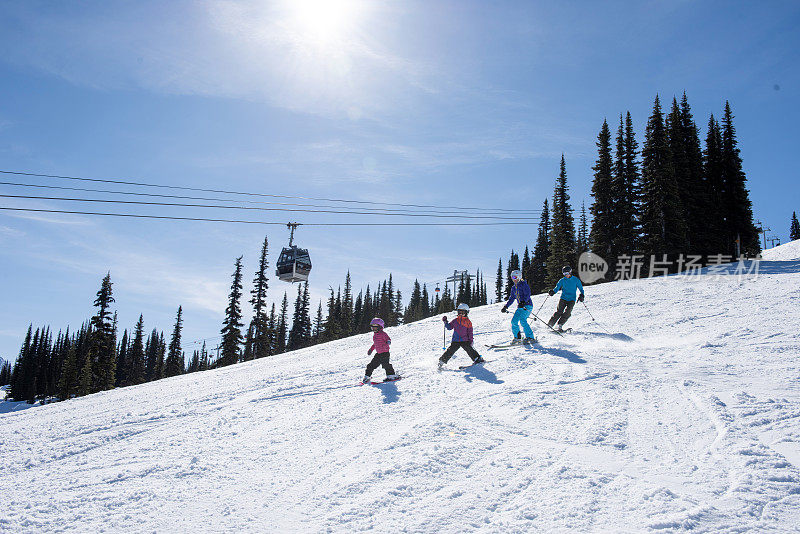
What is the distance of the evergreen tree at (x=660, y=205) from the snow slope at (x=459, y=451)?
1068 inches

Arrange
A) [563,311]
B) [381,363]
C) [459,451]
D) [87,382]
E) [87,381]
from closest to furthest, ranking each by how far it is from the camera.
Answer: [459,451]
[381,363]
[563,311]
[87,382]
[87,381]

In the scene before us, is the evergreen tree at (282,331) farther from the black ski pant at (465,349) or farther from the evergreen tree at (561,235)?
the black ski pant at (465,349)

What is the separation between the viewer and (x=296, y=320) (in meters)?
72.5

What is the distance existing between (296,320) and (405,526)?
70.4 meters

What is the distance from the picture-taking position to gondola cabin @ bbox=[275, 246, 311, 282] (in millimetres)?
26344

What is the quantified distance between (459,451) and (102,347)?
51.6 m

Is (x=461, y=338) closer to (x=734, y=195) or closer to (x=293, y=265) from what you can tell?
(x=293, y=265)

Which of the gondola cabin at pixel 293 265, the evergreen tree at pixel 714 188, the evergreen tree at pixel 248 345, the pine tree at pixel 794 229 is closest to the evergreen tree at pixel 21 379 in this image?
the evergreen tree at pixel 248 345

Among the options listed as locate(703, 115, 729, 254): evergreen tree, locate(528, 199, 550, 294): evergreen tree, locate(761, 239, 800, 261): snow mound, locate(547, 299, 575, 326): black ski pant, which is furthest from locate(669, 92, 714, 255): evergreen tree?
locate(547, 299, 575, 326): black ski pant

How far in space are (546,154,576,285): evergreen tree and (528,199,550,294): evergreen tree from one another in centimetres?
808

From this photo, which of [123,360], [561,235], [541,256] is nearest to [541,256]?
[541,256]

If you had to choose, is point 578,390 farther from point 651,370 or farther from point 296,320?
point 296,320

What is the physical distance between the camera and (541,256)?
68.5m

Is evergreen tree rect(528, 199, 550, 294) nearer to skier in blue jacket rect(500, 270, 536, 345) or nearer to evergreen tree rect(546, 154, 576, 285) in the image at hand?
evergreen tree rect(546, 154, 576, 285)
